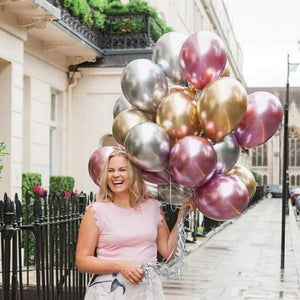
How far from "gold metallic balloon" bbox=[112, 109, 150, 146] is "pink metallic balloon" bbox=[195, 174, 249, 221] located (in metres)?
0.64

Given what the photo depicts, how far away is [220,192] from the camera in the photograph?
14.7ft

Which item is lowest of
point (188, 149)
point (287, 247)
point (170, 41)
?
point (287, 247)

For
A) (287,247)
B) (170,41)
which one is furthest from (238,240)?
(170,41)

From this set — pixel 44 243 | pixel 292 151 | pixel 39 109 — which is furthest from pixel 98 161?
pixel 292 151

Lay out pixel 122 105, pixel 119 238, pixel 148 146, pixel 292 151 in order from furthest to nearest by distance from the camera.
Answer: pixel 292 151 → pixel 122 105 → pixel 148 146 → pixel 119 238

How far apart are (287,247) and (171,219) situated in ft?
19.7

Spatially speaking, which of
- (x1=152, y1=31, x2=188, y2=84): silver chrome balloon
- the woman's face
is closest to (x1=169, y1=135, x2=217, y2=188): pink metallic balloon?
the woman's face

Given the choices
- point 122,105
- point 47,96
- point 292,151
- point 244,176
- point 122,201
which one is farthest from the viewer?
point 292,151

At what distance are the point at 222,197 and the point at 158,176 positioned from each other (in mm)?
514

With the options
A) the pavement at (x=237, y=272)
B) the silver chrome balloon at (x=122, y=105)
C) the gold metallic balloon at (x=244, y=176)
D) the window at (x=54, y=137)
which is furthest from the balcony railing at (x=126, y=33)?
the gold metallic balloon at (x=244, y=176)

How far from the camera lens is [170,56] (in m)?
5.11

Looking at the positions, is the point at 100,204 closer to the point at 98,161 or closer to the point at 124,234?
the point at 124,234

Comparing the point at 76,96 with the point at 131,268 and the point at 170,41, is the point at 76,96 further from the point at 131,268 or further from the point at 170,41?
the point at 131,268

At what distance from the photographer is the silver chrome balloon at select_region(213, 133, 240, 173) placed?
4730mm
